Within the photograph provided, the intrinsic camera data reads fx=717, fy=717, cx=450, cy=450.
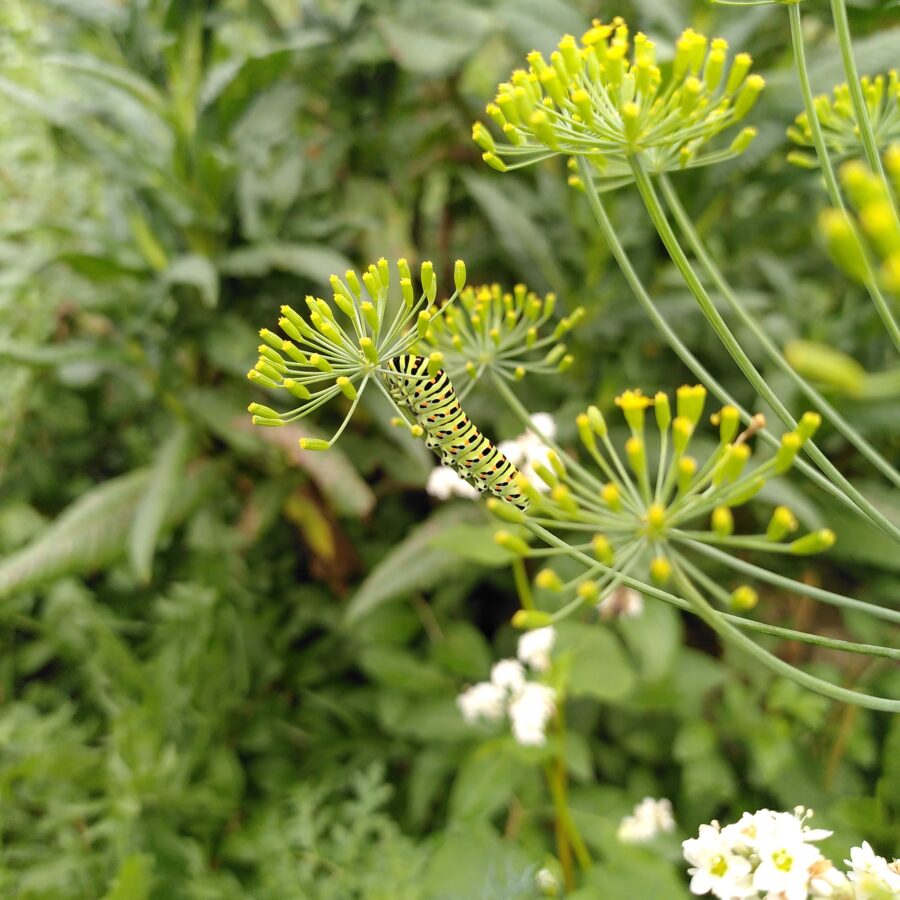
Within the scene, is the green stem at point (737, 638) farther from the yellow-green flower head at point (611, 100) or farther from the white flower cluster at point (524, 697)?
the white flower cluster at point (524, 697)

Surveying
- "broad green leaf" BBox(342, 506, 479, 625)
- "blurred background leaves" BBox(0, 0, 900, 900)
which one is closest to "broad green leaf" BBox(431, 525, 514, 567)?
"blurred background leaves" BBox(0, 0, 900, 900)

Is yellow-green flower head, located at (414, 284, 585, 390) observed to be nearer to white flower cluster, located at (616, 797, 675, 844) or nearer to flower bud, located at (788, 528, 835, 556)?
flower bud, located at (788, 528, 835, 556)

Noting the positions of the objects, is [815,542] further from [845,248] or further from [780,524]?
[845,248]

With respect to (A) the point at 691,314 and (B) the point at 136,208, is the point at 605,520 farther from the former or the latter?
(B) the point at 136,208

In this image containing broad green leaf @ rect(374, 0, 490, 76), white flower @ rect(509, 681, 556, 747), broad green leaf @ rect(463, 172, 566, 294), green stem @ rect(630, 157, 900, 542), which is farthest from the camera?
broad green leaf @ rect(463, 172, 566, 294)

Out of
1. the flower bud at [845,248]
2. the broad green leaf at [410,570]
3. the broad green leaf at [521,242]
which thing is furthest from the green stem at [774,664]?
the broad green leaf at [521,242]
